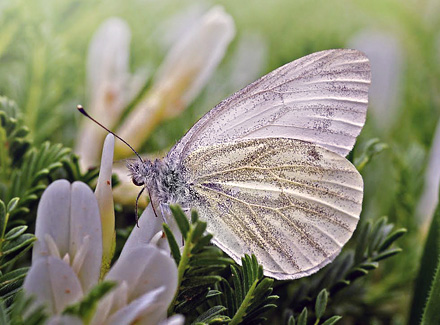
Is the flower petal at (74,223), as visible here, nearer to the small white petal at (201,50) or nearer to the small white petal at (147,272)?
the small white petal at (147,272)

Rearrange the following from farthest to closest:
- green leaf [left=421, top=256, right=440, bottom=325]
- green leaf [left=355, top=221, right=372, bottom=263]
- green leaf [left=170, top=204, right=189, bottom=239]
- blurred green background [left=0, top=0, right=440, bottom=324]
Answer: blurred green background [left=0, top=0, right=440, bottom=324], green leaf [left=355, top=221, right=372, bottom=263], green leaf [left=421, top=256, right=440, bottom=325], green leaf [left=170, top=204, right=189, bottom=239]

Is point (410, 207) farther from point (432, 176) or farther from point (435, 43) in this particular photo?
point (435, 43)

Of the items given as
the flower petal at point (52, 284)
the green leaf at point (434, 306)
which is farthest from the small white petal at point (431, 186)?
the flower petal at point (52, 284)

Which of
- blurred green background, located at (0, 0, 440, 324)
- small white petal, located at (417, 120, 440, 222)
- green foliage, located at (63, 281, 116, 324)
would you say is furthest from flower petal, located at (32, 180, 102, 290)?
small white petal, located at (417, 120, 440, 222)

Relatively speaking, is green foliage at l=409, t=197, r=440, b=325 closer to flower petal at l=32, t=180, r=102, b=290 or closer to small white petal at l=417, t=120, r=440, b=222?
small white petal at l=417, t=120, r=440, b=222

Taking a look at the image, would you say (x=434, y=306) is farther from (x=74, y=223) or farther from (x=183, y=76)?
(x=183, y=76)

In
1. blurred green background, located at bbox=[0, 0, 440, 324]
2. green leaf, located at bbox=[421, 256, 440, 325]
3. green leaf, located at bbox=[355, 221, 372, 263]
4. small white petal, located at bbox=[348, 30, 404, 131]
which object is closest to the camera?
green leaf, located at bbox=[421, 256, 440, 325]
